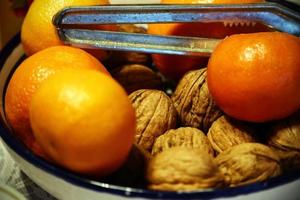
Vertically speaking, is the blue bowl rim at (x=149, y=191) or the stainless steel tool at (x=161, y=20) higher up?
the stainless steel tool at (x=161, y=20)

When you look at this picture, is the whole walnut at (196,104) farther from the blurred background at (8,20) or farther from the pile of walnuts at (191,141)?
the blurred background at (8,20)

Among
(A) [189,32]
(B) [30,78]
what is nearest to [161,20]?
(A) [189,32]

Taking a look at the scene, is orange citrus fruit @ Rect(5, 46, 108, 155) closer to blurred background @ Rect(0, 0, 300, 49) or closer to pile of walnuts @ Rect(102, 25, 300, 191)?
pile of walnuts @ Rect(102, 25, 300, 191)

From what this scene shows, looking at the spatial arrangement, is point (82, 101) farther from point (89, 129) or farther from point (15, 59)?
point (15, 59)

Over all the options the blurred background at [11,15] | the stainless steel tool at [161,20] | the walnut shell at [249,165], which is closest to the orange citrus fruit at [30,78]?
the stainless steel tool at [161,20]

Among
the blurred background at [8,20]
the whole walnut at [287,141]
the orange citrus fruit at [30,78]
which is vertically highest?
the orange citrus fruit at [30,78]

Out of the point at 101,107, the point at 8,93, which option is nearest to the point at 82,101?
the point at 101,107

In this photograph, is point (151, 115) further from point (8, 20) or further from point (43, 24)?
point (8, 20)
